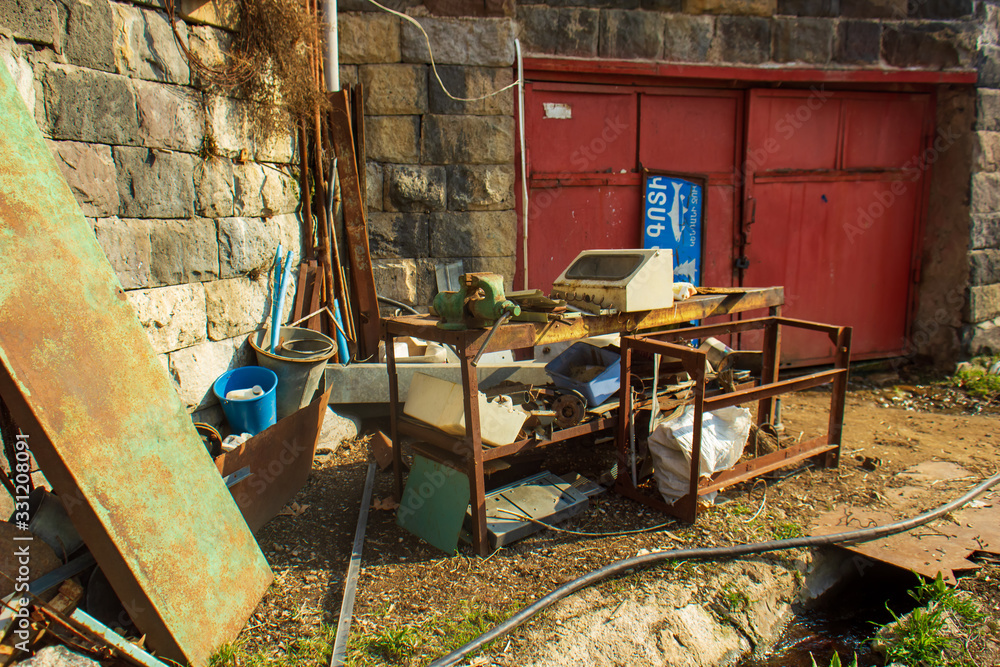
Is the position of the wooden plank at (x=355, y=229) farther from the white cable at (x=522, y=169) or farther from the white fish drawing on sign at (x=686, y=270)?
the white fish drawing on sign at (x=686, y=270)

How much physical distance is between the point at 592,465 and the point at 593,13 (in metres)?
4.08

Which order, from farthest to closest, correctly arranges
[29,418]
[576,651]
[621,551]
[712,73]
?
[712,73]
[621,551]
[576,651]
[29,418]

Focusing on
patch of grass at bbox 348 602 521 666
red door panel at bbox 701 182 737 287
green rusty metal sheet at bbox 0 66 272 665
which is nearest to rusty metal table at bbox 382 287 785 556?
patch of grass at bbox 348 602 521 666

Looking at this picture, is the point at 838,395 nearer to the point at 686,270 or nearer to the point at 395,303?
the point at 686,270

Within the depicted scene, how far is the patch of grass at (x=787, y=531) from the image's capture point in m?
3.52

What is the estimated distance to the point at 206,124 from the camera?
4238 mm

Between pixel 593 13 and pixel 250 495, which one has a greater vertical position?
pixel 593 13

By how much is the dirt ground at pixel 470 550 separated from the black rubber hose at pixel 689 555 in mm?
62

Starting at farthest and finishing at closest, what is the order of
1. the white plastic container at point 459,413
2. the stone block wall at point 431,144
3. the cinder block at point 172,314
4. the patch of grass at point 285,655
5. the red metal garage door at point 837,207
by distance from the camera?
1. the red metal garage door at point 837,207
2. the stone block wall at point 431,144
3. the cinder block at point 172,314
4. the white plastic container at point 459,413
5. the patch of grass at point 285,655

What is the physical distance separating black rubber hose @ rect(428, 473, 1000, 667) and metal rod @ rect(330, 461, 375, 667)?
0.40 metres

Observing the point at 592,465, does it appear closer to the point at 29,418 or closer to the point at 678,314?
the point at 678,314

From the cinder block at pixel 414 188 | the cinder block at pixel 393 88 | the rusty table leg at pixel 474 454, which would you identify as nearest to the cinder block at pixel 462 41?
the cinder block at pixel 393 88

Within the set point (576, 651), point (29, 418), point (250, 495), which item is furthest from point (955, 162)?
point (29, 418)

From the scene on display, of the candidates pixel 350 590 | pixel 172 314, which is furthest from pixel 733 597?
pixel 172 314
